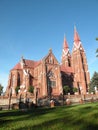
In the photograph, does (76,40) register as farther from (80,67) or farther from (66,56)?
(80,67)

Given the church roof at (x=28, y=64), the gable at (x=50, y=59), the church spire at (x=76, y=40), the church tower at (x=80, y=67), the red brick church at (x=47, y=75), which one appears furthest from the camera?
the church spire at (x=76, y=40)

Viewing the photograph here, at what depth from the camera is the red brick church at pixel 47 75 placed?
50469 mm

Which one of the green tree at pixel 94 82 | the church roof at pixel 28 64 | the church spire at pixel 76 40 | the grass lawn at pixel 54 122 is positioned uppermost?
the church spire at pixel 76 40

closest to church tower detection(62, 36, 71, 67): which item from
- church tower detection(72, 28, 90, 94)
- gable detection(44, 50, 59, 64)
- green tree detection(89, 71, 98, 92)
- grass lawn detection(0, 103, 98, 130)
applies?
church tower detection(72, 28, 90, 94)

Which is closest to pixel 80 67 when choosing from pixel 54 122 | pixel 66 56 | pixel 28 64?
pixel 66 56

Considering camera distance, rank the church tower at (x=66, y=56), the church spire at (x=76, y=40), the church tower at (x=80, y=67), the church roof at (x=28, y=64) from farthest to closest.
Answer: the church tower at (x=66, y=56), the church spire at (x=76, y=40), the church tower at (x=80, y=67), the church roof at (x=28, y=64)

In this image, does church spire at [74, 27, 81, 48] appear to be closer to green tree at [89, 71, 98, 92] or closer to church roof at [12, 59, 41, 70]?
green tree at [89, 71, 98, 92]

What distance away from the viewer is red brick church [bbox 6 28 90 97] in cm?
5047

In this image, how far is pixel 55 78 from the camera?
54.0m

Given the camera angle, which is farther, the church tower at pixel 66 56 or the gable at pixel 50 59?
the church tower at pixel 66 56

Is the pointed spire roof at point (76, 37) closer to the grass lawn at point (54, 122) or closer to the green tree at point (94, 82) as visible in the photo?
the green tree at point (94, 82)

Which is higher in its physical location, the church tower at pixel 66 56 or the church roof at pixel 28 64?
the church tower at pixel 66 56

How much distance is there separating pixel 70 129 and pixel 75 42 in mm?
71974

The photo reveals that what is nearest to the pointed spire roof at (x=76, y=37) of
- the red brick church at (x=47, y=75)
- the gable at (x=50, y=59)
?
the red brick church at (x=47, y=75)
